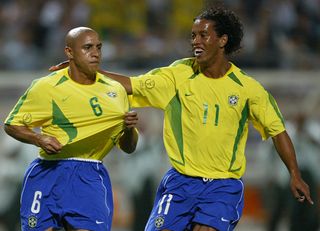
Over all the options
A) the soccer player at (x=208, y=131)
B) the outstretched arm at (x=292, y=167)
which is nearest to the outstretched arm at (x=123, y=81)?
the soccer player at (x=208, y=131)

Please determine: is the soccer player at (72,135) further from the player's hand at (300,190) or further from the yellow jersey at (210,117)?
the player's hand at (300,190)

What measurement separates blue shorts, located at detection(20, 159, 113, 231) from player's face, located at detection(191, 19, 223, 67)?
3.82 ft

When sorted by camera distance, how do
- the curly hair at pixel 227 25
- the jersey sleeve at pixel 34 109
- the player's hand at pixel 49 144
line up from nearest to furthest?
1. the player's hand at pixel 49 144
2. the jersey sleeve at pixel 34 109
3. the curly hair at pixel 227 25

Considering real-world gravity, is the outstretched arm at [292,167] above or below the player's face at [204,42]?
below

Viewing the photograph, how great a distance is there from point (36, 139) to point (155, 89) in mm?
1245

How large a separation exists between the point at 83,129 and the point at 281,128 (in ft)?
5.15

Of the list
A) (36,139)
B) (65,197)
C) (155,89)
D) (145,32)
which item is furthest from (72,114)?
(145,32)

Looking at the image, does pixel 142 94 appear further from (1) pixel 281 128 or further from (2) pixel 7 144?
(2) pixel 7 144

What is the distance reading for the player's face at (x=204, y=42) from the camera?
8.09 meters

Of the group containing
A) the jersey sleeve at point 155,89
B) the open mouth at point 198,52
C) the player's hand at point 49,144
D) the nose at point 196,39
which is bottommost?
the player's hand at point 49,144

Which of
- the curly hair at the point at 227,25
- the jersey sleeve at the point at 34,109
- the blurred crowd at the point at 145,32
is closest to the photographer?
the jersey sleeve at the point at 34,109

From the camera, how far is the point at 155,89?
326 inches

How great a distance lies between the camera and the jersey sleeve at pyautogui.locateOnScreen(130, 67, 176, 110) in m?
8.27

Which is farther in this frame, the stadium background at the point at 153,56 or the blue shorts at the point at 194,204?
the stadium background at the point at 153,56
